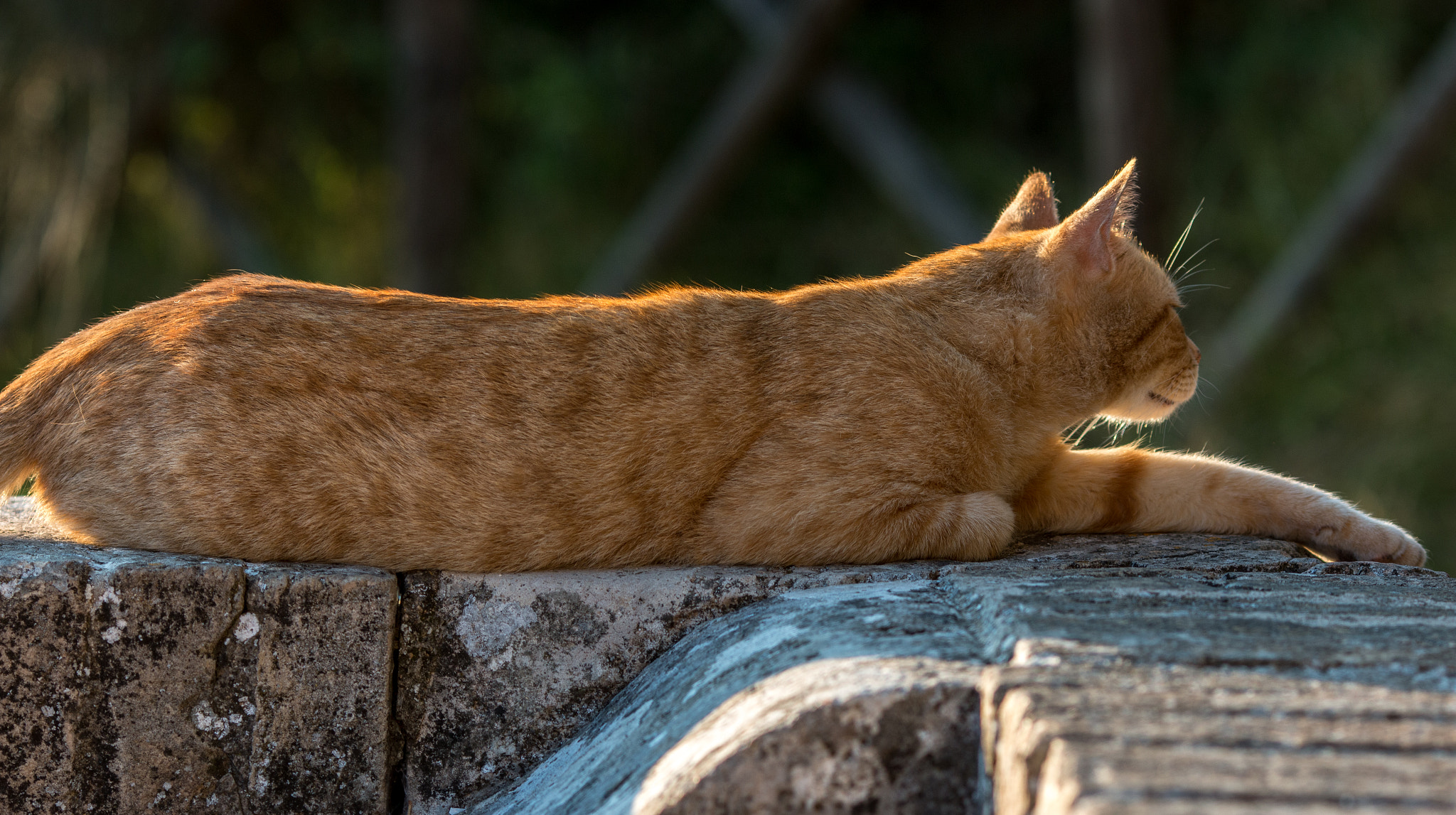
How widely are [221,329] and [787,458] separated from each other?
1.17 m

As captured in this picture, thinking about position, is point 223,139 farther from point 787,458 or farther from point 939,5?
point 787,458

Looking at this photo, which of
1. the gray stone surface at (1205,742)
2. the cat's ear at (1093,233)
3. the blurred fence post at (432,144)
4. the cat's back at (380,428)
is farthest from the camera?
the blurred fence post at (432,144)

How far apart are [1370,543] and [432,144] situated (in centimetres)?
537

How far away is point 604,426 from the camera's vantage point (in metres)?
2.44

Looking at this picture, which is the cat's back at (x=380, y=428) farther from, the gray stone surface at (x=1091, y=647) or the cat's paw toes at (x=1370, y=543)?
the cat's paw toes at (x=1370, y=543)

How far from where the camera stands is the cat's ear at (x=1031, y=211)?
314 centimetres

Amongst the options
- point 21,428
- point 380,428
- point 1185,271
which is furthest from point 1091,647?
point 1185,271

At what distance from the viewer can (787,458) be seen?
245cm

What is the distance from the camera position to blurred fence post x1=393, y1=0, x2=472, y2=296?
21.4 feet

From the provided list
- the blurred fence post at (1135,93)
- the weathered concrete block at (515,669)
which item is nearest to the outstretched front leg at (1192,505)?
the weathered concrete block at (515,669)

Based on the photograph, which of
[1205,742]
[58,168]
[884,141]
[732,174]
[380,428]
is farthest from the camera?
[58,168]

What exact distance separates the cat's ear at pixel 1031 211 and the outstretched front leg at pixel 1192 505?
64cm

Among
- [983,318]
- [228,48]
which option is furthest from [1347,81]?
[228,48]

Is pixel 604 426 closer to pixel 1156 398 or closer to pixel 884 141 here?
pixel 1156 398
